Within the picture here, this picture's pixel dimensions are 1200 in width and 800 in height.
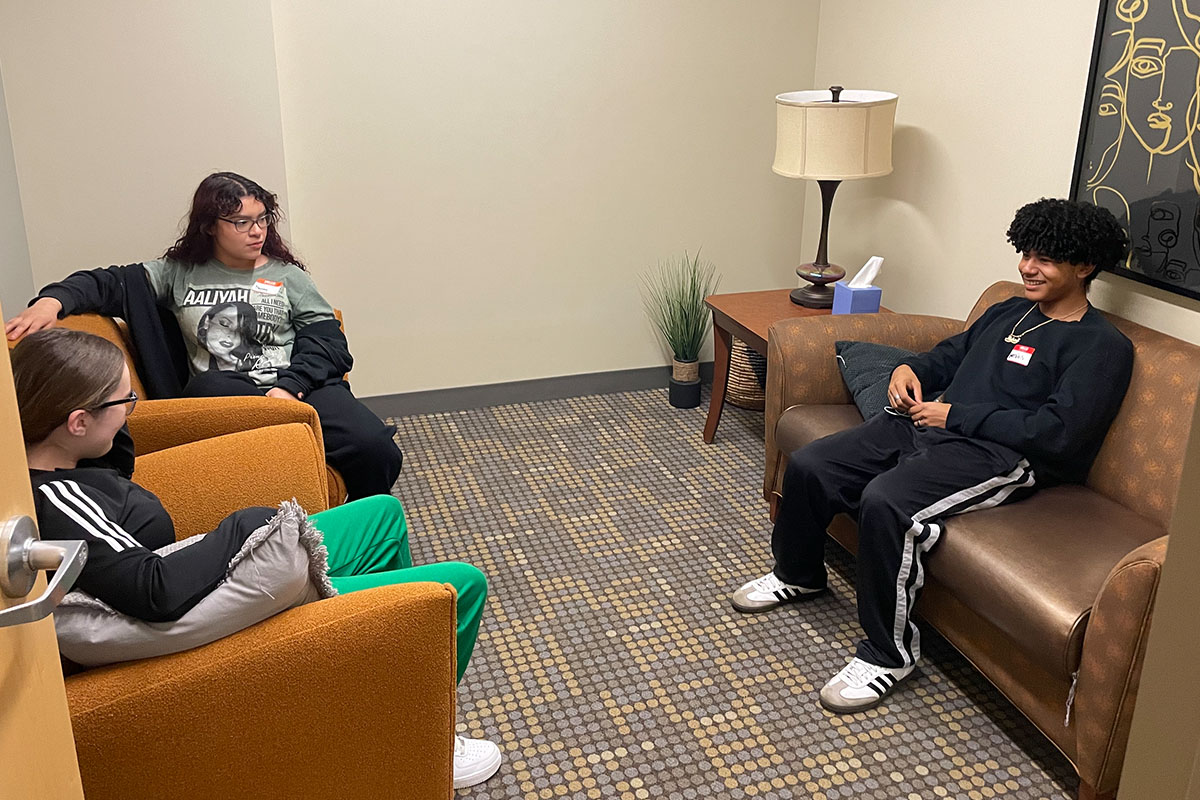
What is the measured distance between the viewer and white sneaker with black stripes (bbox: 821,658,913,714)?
223 cm

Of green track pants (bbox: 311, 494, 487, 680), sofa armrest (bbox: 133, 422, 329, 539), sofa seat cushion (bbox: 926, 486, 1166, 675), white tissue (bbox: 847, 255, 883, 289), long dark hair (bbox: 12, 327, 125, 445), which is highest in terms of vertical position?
long dark hair (bbox: 12, 327, 125, 445)

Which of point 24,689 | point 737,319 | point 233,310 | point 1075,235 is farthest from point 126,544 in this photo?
point 737,319

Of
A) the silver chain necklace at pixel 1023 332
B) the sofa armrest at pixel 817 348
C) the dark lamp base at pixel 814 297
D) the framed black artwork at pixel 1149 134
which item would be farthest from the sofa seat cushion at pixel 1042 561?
the dark lamp base at pixel 814 297

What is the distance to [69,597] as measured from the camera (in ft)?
4.40

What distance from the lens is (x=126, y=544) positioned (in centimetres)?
141

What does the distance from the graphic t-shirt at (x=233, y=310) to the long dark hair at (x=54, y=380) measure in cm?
111

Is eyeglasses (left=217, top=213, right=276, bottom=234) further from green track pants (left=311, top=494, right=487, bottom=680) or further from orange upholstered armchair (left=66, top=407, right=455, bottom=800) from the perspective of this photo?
orange upholstered armchair (left=66, top=407, right=455, bottom=800)

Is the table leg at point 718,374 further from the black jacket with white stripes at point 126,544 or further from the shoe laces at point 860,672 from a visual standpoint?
the black jacket with white stripes at point 126,544

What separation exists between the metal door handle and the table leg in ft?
9.32

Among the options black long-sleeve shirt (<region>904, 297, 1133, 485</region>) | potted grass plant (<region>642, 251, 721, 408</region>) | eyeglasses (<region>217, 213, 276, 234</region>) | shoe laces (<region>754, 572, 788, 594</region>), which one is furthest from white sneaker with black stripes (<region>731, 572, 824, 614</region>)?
eyeglasses (<region>217, 213, 276, 234</region>)

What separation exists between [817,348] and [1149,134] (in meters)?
0.99

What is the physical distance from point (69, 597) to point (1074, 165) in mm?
2588

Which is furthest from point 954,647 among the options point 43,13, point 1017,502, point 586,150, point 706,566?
point 43,13

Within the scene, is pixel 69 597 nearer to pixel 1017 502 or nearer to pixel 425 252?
pixel 1017 502
